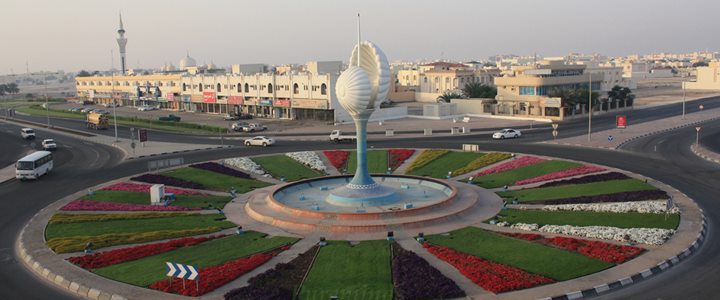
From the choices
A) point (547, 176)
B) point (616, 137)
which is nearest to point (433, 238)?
point (547, 176)

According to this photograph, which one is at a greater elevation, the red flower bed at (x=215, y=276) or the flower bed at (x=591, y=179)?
the flower bed at (x=591, y=179)

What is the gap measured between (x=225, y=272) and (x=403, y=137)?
6044 cm

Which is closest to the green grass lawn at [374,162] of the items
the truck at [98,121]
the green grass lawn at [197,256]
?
the green grass lawn at [197,256]

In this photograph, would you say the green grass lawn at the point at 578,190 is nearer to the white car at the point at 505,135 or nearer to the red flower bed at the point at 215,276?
the red flower bed at the point at 215,276

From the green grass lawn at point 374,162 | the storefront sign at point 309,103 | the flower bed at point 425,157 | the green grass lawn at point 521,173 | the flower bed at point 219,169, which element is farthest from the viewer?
the storefront sign at point 309,103

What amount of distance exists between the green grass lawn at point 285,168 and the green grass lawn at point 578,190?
66.8 ft

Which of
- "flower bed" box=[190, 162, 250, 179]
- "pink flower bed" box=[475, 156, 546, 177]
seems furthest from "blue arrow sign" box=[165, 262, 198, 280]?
"pink flower bed" box=[475, 156, 546, 177]

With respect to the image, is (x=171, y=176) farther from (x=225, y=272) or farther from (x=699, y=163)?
(x=699, y=163)

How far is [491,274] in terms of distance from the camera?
30.0m

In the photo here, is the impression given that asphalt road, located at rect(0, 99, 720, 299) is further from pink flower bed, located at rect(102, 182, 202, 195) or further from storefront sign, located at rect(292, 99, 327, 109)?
storefront sign, located at rect(292, 99, 327, 109)

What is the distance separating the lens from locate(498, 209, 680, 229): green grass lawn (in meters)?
38.2

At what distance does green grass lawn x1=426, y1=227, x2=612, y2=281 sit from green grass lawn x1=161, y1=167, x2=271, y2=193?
74.5ft

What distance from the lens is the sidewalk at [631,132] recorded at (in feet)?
253

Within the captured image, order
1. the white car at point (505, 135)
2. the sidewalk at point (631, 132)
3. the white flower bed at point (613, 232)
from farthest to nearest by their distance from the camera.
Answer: the white car at point (505, 135)
the sidewalk at point (631, 132)
the white flower bed at point (613, 232)
